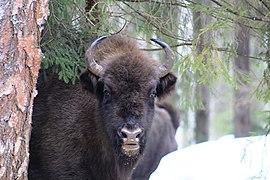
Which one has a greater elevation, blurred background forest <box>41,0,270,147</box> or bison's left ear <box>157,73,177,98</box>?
blurred background forest <box>41,0,270,147</box>

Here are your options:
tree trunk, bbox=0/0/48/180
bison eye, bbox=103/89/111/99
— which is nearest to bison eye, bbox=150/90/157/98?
bison eye, bbox=103/89/111/99

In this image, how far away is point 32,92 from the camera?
609 centimetres

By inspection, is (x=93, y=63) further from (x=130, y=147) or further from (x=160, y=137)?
(x=160, y=137)

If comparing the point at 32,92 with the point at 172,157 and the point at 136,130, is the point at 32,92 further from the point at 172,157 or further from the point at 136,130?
the point at 172,157

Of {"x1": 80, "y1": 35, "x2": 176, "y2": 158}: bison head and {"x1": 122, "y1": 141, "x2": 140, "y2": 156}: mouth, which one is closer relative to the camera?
{"x1": 122, "y1": 141, "x2": 140, "y2": 156}: mouth

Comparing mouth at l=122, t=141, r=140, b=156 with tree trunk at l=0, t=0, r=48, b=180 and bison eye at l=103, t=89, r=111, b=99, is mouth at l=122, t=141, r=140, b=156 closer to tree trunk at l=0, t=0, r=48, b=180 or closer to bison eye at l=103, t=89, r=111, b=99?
bison eye at l=103, t=89, r=111, b=99

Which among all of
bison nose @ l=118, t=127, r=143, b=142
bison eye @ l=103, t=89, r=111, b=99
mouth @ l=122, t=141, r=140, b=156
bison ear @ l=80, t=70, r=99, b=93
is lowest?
mouth @ l=122, t=141, r=140, b=156

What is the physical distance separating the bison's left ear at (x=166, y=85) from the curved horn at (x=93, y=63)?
824 mm

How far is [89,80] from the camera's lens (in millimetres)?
7863

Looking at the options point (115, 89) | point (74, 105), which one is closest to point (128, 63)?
point (115, 89)

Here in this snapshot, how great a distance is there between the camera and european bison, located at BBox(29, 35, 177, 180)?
7.47 m

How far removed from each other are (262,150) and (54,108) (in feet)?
10.6

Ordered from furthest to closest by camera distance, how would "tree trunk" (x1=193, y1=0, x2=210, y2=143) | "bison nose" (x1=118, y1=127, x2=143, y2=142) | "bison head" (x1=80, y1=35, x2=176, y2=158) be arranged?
"tree trunk" (x1=193, y1=0, x2=210, y2=143), "bison head" (x1=80, y1=35, x2=176, y2=158), "bison nose" (x1=118, y1=127, x2=143, y2=142)

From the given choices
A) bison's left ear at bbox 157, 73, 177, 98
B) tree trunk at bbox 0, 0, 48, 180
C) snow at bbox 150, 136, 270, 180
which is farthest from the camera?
snow at bbox 150, 136, 270, 180
